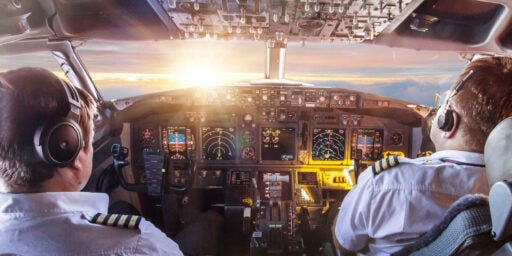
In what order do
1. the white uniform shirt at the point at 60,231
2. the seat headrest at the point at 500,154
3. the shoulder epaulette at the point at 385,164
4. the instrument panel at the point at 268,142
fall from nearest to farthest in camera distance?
the seat headrest at the point at 500,154
the white uniform shirt at the point at 60,231
the shoulder epaulette at the point at 385,164
the instrument panel at the point at 268,142

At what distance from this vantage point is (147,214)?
12.5ft

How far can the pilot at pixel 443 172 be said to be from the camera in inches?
45.9

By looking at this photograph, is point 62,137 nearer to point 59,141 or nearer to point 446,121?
point 59,141

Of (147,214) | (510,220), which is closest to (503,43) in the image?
(510,220)

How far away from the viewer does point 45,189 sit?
90cm

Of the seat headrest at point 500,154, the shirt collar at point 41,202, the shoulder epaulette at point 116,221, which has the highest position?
the seat headrest at point 500,154

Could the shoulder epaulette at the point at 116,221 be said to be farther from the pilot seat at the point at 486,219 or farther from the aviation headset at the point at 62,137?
the pilot seat at the point at 486,219

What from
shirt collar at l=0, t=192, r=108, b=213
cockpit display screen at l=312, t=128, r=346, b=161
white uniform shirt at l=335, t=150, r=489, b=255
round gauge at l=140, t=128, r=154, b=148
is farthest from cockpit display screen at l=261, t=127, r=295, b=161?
shirt collar at l=0, t=192, r=108, b=213

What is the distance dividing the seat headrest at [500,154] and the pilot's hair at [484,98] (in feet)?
2.49

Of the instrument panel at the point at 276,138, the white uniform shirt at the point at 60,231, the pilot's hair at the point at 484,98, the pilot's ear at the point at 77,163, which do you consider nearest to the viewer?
the white uniform shirt at the point at 60,231

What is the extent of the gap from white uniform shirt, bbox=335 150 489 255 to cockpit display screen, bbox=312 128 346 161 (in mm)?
2475

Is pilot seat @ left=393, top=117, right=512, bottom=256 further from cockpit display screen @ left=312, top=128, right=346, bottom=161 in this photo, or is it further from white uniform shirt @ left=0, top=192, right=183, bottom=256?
cockpit display screen @ left=312, top=128, right=346, bottom=161

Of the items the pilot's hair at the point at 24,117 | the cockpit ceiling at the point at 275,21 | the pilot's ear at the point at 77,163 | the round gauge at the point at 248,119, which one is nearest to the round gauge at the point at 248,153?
the round gauge at the point at 248,119

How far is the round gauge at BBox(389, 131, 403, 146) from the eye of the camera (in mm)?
3795
